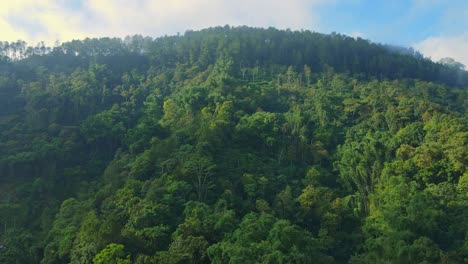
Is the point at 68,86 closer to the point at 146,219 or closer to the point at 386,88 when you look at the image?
the point at 146,219

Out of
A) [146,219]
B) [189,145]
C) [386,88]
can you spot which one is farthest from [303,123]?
[146,219]

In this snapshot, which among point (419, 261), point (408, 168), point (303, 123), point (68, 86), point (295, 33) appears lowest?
point (419, 261)

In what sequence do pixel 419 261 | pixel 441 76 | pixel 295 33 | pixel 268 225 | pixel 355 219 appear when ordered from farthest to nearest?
1. pixel 295 33
2. pixel 441 76
3. pixel 355 219
4. pixel 268 225
5. pixel 419 261

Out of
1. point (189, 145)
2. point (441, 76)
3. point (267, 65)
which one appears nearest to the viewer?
point (189, 145)

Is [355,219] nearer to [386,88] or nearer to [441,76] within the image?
[386,88]

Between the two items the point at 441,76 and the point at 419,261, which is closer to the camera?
the point at 419,261

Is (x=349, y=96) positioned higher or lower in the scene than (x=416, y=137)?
higher
